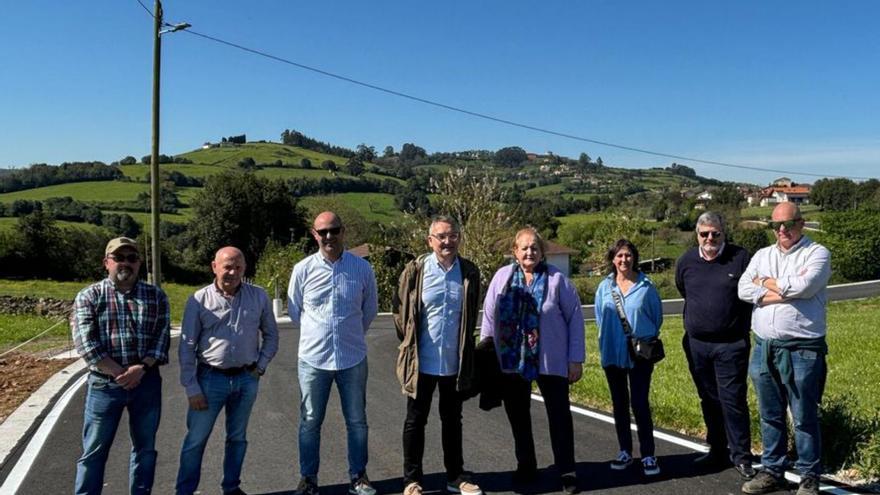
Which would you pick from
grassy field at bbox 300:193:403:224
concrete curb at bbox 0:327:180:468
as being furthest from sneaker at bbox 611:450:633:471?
grassy field at bbox 300:193:403:224

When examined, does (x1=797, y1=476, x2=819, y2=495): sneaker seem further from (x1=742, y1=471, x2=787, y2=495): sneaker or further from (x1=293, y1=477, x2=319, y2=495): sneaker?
(x1=293, y1=477, x2=319, y2=495): sneaker

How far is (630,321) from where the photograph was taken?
5.23 meters

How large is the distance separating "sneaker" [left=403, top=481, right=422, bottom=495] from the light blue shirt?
5.62ft

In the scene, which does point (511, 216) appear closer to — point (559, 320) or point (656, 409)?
point (656, 409)

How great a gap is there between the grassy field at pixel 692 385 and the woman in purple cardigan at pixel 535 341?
2035 millimetres

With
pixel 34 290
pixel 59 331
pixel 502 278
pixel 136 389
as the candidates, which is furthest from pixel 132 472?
pixel 34 290

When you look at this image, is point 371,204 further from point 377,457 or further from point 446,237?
point 446,237

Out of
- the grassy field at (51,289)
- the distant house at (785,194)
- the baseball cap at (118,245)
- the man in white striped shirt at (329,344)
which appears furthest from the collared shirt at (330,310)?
the distant house at (785,194)

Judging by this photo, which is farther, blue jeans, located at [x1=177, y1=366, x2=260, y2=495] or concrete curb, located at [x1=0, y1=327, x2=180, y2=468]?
concrete curb, located at [x1=0, y1=327, x2=180, y2=468]

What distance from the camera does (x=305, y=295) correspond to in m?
4.75

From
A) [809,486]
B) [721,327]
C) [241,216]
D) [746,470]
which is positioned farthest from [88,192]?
[809,486]

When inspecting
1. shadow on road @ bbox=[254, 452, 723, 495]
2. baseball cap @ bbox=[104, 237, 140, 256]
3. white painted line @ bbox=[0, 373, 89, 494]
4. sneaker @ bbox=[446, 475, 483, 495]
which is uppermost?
baseball cap @ bbox=[104, 237, 140, 256]

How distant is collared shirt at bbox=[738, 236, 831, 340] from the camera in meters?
4.48

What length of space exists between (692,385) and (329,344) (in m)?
5.35
